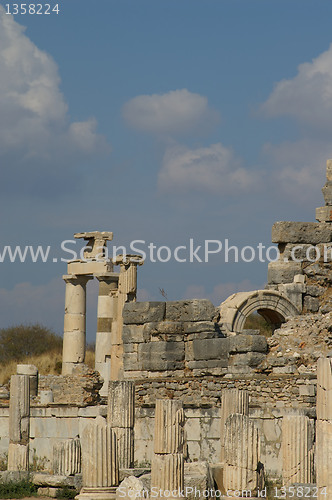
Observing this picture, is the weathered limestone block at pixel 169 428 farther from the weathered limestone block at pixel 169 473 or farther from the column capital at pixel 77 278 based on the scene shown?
the column capital at pixel 77 278

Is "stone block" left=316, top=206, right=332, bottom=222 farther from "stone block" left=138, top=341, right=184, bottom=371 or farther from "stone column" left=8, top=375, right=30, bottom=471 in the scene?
"stone column" left=8, top=375, right=30, bottom=471

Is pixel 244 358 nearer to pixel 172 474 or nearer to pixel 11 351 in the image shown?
pixel 172 474

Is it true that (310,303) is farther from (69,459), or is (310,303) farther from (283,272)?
(69,459)

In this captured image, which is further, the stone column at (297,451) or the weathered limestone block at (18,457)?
the weathered limestone block at (18,457)

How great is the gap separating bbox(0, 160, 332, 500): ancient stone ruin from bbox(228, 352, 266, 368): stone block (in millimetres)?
24

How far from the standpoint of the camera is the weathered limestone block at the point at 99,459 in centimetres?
1400

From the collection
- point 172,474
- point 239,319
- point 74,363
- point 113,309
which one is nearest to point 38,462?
point 239,319

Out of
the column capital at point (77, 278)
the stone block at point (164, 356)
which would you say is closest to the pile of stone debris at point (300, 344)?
the stone block at point (164, 356)

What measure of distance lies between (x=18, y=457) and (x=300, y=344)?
20.1 ft

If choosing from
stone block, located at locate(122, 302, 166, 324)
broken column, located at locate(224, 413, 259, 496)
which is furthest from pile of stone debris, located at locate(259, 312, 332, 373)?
broken column, located at locate(224, 413, 259, 496)

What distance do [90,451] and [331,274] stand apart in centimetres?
1011

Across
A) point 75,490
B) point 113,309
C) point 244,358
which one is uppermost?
→ point 113,309

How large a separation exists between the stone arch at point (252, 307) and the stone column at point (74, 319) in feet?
31.8

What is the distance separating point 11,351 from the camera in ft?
147
